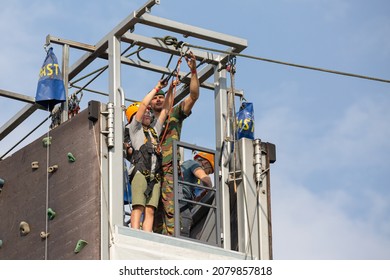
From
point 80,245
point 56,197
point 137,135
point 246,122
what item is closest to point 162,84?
point 137,135

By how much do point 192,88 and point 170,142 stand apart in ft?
2.71

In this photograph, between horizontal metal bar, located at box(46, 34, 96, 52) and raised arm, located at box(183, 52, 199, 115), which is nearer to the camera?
raised arm, located at box(183, 52, 199, 115)

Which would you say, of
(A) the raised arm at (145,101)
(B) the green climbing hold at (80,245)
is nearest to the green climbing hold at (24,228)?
(B) the green climbing hold at (80,245)

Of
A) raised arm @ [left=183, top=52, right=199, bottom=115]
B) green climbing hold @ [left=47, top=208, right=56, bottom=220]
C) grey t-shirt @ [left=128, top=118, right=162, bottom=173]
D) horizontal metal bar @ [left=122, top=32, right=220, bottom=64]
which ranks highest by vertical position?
horizontal metal bar @ [left=122, top=32, right=220, bottom=64]

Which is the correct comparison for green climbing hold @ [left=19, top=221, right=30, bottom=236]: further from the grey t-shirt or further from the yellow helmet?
the yellow helmet

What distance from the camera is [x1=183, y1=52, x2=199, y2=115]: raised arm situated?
86.7ft

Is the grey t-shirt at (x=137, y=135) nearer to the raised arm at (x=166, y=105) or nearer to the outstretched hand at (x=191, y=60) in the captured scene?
the raised arm at (x=166, y=105)

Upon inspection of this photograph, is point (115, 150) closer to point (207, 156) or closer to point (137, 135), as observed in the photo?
point (137, 135)

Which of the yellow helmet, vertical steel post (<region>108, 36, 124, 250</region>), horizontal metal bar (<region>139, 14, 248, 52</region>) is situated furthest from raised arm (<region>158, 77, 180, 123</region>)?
the yellow helmet

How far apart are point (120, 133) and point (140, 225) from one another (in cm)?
137

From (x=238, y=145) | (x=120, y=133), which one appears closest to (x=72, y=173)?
(x=120, y=133)

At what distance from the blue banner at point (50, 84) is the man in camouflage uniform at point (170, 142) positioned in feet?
5.20

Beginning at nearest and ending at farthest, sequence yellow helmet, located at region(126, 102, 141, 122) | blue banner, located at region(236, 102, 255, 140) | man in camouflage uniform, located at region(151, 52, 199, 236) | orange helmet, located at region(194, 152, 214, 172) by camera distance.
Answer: man in camouflage uniform, located at region(151, 52, 199, 236), blue banner, located at region(236, 102, 255, 140), yellow helmet, located at region(126, 102, 141, 122), orange helmet, located at region(194, 152, 214, 172)
